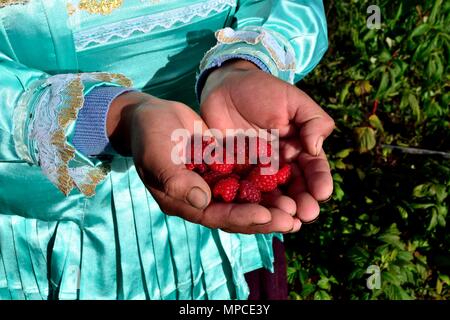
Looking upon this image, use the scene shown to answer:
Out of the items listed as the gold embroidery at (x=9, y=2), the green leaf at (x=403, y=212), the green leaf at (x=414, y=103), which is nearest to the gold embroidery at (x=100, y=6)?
the gold embroidery at (x=9, y=2)

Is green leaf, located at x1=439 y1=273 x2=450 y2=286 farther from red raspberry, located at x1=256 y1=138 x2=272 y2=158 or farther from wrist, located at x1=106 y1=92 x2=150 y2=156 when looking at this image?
wrist, located at x1=106 y1=92 x2=150 y2=156

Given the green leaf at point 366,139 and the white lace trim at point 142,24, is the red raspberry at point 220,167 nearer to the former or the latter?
the white lace trim at point 142,24

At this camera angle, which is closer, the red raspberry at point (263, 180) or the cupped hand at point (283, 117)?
the cupped hand at point (283, 117)

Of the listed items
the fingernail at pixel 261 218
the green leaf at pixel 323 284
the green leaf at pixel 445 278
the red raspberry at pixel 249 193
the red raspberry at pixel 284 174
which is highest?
the fingernail at pixel 261 218

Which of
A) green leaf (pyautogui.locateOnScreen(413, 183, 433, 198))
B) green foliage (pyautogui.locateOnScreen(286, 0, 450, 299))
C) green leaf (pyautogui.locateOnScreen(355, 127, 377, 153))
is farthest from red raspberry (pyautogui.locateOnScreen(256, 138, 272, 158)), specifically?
green leaf (pyautogui.locateOnScreen(355, 127, 377, 153))

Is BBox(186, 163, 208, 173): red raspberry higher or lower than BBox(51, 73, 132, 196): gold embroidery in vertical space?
lower

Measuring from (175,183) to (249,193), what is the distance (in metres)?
0.22

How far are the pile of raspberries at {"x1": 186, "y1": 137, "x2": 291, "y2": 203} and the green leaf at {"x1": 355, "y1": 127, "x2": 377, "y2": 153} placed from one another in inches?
43.3

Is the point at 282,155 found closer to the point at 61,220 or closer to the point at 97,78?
the point at 97,78

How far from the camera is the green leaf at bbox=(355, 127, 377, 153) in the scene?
221cm

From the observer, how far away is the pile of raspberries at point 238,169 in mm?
1062

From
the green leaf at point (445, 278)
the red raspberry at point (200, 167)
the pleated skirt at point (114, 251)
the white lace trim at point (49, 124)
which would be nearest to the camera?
the white lace trim at point (49, 124)

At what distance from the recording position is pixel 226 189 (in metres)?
1.07

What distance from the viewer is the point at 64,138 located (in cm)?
104
